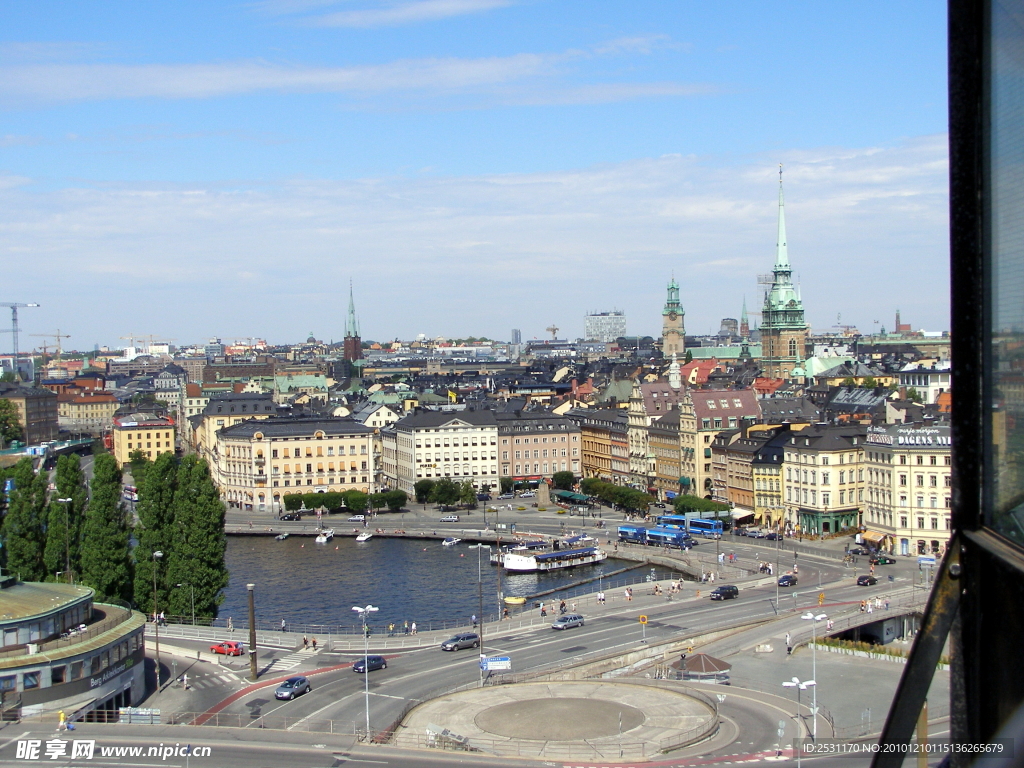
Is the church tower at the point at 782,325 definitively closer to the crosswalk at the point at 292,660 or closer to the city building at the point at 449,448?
the city building at the point at 449,448

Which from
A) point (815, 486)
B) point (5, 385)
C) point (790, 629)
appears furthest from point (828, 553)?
point (5, 385)

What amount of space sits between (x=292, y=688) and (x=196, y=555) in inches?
352

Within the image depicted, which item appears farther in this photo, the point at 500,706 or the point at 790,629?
the point at 790,629

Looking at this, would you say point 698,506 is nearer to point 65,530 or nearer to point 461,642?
point 461,642

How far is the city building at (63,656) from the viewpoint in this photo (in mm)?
21844

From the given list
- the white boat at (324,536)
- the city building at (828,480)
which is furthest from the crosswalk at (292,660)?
the city building at (828,480)

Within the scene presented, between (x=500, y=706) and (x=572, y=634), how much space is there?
838cm

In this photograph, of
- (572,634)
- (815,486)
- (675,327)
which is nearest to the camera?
(572,634)

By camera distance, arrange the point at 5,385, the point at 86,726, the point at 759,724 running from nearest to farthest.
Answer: the point at 86,726 → the point at 759,724 → the point at 5,385

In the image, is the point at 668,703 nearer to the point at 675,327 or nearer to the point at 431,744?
the point at 431,744

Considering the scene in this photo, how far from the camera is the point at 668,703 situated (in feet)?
73.3

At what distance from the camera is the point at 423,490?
65688 millimetres

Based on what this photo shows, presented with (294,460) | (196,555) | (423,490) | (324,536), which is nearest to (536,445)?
(423,490)

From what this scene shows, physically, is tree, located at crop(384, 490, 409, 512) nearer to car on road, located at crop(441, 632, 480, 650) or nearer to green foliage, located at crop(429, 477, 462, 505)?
green foliage, located at crop(429, 477, 462, 505)
